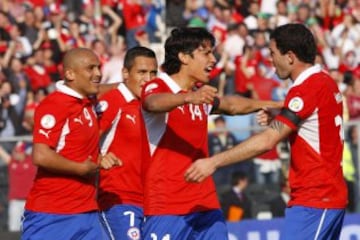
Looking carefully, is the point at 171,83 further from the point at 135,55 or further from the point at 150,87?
the point at 135,55

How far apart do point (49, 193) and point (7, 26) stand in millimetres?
11202

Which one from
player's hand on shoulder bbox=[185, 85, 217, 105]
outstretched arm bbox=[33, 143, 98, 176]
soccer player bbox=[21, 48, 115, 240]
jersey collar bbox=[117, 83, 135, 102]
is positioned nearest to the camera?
player's hand on shoulder bbox=[185, 85, 217, 105]

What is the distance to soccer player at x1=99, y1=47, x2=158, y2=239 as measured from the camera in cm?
1180

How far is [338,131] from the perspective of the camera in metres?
9.87

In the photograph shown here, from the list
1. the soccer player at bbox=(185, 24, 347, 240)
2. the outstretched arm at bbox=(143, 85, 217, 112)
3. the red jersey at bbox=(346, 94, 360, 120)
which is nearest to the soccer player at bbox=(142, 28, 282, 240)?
the outstretched arm at bbox=(143, 85, 217, 112)

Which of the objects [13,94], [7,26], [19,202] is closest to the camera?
[19,202]

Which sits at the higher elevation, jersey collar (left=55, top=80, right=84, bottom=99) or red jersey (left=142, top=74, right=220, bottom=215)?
jersey collar (left=55, top=80, right=84, bottom=99)

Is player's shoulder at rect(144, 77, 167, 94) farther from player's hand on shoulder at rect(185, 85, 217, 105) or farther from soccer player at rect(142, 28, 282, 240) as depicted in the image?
player's hand on shoulder at rect(185, 85, 217, 105)

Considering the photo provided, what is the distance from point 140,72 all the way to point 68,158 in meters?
1.81

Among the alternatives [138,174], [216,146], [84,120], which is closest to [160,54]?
[216,146]

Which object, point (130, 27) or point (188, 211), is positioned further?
point (130, 27)

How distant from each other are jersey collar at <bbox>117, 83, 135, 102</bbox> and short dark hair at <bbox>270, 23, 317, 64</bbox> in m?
2.51

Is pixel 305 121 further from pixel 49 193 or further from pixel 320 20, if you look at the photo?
pixel 320 20

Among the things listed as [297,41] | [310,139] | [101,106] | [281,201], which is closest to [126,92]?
[101,106]
